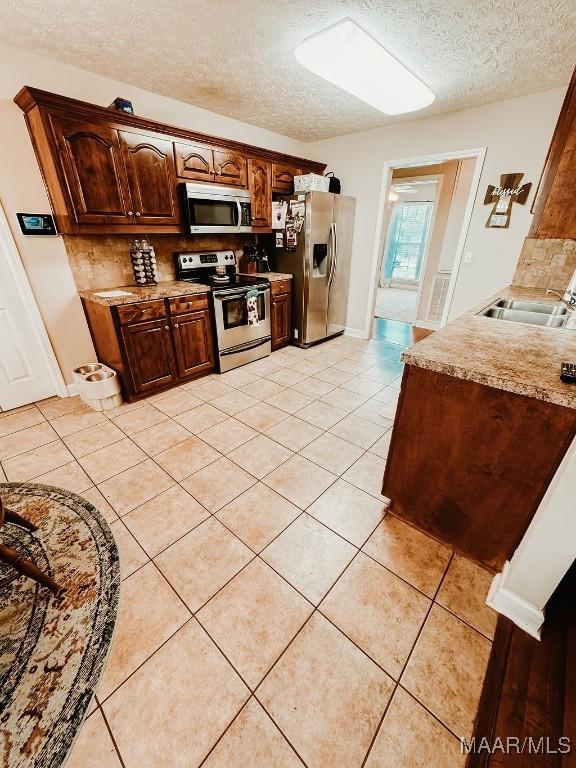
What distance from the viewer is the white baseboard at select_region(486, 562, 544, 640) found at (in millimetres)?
1177

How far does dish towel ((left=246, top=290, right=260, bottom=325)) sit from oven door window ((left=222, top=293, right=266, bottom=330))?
3cm

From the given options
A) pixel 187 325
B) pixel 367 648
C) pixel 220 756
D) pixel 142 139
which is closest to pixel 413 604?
pixel 367 648

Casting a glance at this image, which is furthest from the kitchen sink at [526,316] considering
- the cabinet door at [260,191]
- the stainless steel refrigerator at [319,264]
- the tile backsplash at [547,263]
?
the cabinet door at [260,191]

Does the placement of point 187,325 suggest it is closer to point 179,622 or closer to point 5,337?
point 5,337

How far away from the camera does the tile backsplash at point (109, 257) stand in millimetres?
2750

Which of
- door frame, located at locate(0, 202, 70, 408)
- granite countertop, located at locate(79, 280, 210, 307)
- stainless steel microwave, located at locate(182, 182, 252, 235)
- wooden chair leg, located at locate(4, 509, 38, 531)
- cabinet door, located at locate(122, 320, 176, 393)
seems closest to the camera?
wooden chair leg, located at locate(4, 509, 38, 531)

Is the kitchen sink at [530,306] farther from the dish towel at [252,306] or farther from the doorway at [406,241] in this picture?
the doorway at [406,241]

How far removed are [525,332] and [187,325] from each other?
8.74 ft

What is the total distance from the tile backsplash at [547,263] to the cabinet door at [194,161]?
117 inches

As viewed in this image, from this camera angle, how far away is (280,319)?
4047 mm

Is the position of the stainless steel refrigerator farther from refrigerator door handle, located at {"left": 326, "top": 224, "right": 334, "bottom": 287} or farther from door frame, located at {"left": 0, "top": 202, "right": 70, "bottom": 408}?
door frame, located at {"left": 0, "top": 202, "right": 70, "bottom": 408}

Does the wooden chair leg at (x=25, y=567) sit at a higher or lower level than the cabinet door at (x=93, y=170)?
lower

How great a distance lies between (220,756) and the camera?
0.94m

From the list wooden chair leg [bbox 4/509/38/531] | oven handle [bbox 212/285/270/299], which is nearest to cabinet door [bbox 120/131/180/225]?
oven handle [bbox 212/285/270/299]
